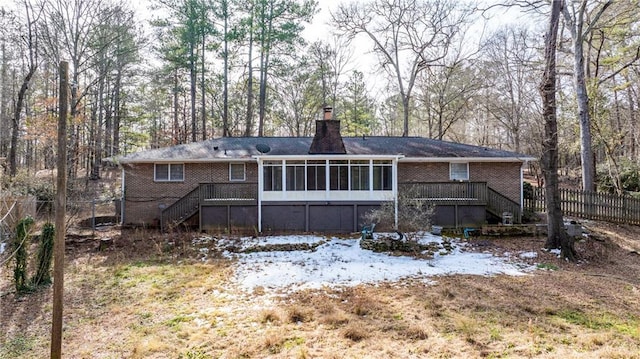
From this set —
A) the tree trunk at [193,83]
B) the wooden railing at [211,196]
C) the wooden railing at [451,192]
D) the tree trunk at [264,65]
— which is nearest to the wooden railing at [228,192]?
the wooden railing at [211,196]

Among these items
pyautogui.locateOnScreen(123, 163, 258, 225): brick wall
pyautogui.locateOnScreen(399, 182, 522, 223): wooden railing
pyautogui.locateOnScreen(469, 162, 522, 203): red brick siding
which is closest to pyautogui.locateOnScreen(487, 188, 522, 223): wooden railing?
pyautogui.locateOnScreen(399, 182, 522, 223): wooden railing

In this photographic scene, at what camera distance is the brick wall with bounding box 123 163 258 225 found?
14320 millimetres

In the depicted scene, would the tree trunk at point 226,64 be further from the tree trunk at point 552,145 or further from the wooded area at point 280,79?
the tree trunk at point 552,145

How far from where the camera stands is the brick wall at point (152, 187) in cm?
1432

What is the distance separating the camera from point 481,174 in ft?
47.4

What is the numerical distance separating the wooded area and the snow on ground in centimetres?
919

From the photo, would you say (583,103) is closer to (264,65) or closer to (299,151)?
→ (299,151)

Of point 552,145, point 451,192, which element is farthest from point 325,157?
point 552,145

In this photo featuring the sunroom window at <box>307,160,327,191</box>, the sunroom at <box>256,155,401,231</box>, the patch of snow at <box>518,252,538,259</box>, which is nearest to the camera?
the patch of snow at <box>518,252,538,259</box>

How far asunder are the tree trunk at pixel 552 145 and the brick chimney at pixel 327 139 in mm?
7194

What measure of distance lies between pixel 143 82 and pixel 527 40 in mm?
26590

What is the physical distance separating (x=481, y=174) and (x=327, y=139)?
23.4 feet

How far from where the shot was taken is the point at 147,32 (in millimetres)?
19656

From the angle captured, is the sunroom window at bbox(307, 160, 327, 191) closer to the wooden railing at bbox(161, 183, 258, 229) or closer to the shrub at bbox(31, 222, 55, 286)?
the wooden railing at bbox(161, 183, 258, 229)
